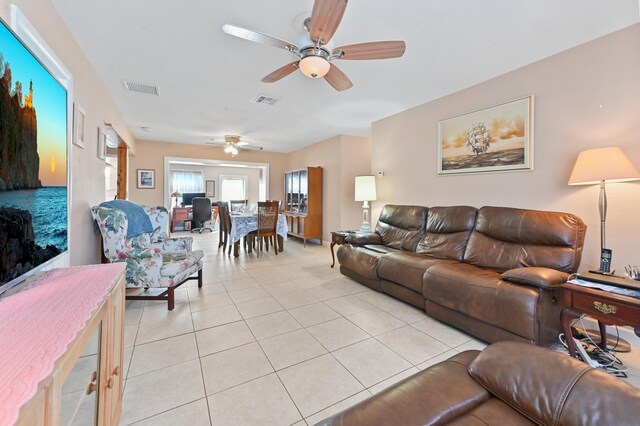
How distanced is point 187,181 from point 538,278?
10.9m

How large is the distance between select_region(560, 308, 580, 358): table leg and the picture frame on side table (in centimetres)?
149

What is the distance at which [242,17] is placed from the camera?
1.98m

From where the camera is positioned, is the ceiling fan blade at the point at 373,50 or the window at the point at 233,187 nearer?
the ceiling fan blade at the point at 373,50

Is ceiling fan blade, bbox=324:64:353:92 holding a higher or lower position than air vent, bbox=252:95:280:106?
lower

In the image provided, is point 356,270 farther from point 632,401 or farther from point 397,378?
point 632,401

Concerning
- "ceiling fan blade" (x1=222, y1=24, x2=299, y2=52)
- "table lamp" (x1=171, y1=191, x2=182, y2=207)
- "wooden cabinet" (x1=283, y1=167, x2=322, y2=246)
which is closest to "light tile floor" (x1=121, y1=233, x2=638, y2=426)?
"ceiling fan blade" (x1=222, y1=24, x2=299, y2=52)

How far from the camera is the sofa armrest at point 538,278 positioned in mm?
1790

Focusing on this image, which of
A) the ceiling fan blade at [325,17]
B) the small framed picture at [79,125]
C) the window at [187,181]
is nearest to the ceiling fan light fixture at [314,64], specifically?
the ceiling fan blade at [325,17]

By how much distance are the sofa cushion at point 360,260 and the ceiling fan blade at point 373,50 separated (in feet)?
6.68

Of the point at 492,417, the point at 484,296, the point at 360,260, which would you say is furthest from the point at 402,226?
the point at 492,417

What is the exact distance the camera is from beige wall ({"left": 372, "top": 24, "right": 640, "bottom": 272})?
207 centimetres

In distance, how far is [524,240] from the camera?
2.39m

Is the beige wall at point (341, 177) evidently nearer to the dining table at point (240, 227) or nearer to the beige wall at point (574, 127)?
the dining table at point (240, 227)

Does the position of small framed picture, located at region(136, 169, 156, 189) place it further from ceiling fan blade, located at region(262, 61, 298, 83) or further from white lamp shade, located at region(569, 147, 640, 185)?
white lamp shade, located at region(569, 147, 640, 185)
